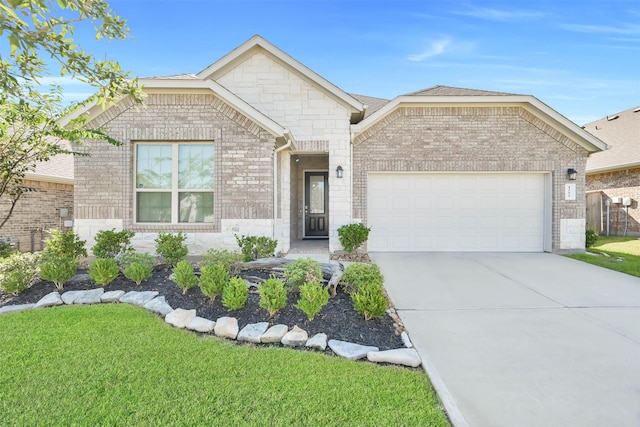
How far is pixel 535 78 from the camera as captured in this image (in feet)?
43.3

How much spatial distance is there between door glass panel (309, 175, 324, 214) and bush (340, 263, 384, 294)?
735 centimetres

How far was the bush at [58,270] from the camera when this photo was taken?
5.15 m

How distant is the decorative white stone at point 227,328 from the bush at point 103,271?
2592mm

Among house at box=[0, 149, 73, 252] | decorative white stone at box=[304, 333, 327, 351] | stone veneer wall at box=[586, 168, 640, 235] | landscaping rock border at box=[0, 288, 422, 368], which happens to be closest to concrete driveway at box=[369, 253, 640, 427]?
landscaping rock border at box=[0, 288, 422, 368]

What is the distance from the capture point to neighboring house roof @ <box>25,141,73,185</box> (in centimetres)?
1036

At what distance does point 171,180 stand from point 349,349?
248 inches

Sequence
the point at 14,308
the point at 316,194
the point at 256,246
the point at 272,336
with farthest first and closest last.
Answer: the point at 316,194
the point at 256,246
the point at 14,308
the point at 272,336

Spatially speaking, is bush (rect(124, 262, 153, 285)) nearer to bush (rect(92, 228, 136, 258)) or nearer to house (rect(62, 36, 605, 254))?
bush (rect(92, 228, 136, 258))

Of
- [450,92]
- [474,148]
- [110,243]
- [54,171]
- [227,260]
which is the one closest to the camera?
[227,260]

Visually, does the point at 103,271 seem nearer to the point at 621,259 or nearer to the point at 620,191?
the point at 621,259

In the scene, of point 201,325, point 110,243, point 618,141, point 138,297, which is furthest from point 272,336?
point 618,141

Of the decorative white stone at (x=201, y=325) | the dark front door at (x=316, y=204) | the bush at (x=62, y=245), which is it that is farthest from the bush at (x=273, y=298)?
the dark front door at (x=316, y=204)

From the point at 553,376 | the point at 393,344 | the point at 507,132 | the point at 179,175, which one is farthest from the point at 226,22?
the point at 553,376

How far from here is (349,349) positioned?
11.1 feet
